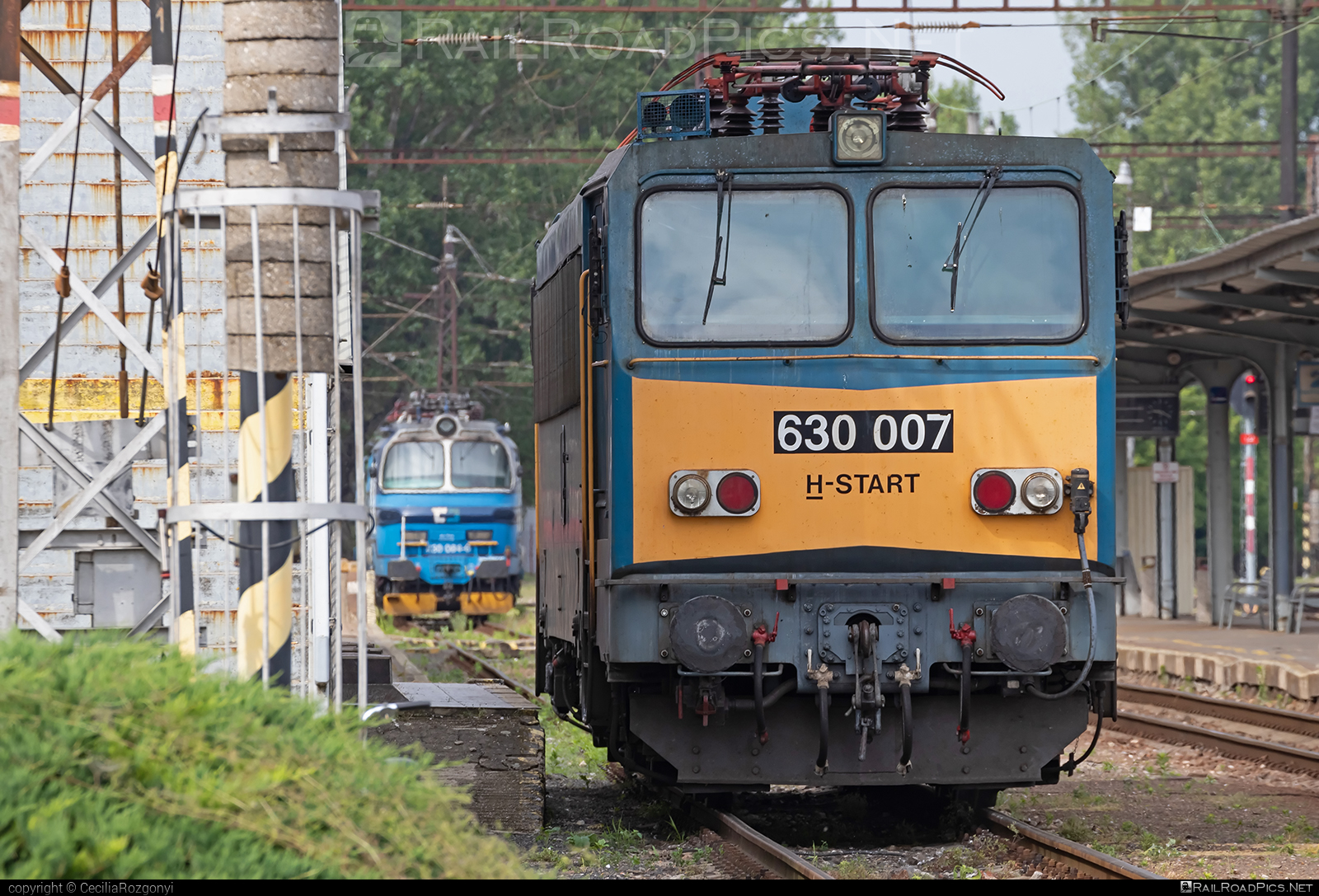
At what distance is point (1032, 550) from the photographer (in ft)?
28.3

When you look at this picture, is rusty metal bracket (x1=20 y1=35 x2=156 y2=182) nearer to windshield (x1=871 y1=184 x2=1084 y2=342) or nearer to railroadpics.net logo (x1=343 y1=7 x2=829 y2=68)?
windshield (x1=871 y1=184 x2=1084 y2=342)

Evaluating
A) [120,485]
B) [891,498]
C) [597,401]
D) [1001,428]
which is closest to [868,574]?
[891,498]

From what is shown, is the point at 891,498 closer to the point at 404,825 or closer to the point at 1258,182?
the point at 404,825

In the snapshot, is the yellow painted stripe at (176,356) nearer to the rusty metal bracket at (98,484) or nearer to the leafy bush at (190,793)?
the leafy bush at (190,793)

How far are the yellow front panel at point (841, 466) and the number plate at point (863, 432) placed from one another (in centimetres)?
3

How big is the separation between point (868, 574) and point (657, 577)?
1011mm

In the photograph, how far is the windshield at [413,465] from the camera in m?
28.3

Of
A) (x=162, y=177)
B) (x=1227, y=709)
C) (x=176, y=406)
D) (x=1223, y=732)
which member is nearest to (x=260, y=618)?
(x=176, y=406)

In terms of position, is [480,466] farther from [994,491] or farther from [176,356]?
[176,356]

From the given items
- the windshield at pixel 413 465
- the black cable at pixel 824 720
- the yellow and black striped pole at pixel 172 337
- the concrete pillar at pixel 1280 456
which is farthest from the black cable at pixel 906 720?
the windshield at pixel 413 465

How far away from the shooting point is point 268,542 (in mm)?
5984
